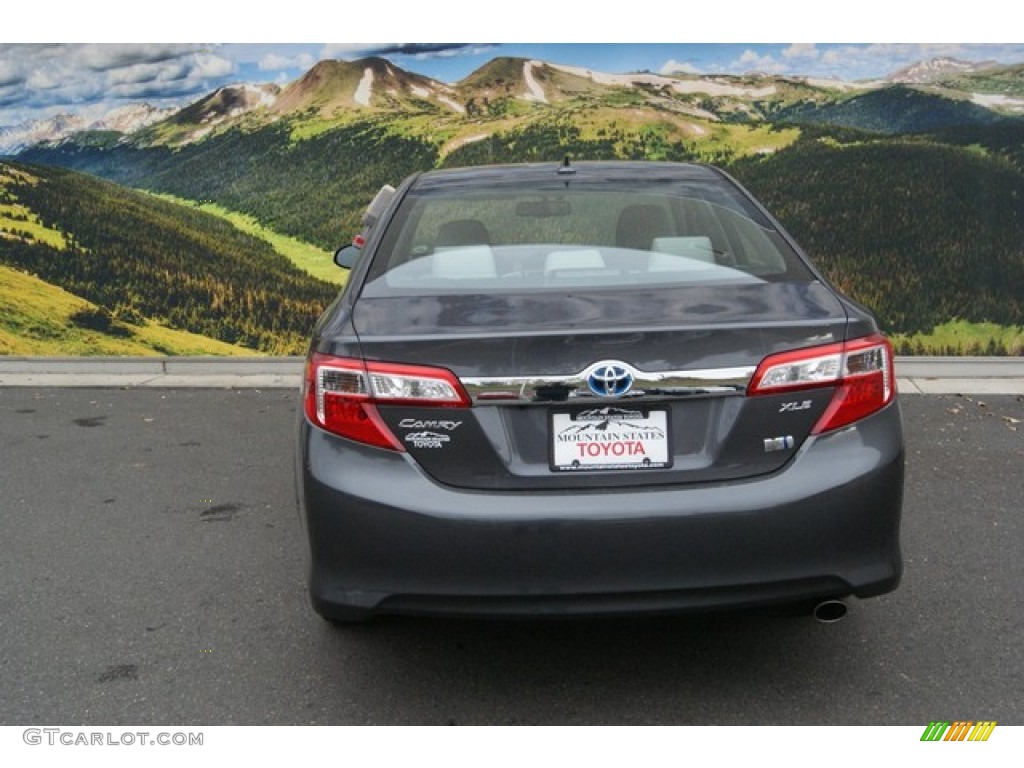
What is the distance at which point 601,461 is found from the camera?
2.87 m

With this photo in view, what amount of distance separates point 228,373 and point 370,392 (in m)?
6.80

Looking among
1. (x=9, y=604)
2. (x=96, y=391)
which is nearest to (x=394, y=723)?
(x=9, y=604)

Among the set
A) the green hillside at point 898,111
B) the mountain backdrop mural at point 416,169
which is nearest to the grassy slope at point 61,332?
the mountain backdrop mural at point 416,169

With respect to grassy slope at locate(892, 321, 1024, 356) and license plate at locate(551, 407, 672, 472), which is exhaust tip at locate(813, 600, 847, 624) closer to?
license plate at locate(551, 407, 672, 472)

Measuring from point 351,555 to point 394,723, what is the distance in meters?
0.58

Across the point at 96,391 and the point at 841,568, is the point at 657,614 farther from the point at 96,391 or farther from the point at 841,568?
the point at 96,391

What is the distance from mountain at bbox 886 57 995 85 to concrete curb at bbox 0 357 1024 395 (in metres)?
2.33

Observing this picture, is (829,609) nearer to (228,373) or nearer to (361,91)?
(228,373)

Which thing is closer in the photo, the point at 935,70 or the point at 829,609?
the point at 829,609

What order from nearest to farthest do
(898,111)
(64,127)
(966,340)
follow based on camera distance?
(966,340), (898,111), (64,127)

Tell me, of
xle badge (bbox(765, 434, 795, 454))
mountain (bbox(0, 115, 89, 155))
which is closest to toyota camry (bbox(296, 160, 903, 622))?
xle badge (bbox(765, 434, 795, 454))

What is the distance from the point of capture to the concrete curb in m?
8.56

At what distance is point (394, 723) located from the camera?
10.4ft

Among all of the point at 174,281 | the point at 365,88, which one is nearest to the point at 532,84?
the point at 365,88
